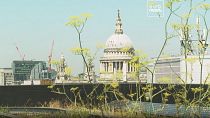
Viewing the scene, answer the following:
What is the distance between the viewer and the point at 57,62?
13.1 meters

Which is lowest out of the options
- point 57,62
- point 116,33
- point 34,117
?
point 34,117

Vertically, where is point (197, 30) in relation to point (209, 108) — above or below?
above

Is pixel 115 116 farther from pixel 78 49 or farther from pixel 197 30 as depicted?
pixel 197 30

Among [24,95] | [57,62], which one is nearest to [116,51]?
[24,95]

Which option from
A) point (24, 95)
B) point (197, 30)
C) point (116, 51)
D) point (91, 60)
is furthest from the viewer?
point (116, 51)

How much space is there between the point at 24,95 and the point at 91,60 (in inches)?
452

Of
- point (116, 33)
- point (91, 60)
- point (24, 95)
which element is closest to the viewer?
point (91, 60)

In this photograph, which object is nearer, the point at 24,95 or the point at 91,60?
the point at 91,60

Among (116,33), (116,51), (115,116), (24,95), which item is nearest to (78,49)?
(115,116)

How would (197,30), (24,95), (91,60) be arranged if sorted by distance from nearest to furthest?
(197,30) → (91,60) → (24,95)

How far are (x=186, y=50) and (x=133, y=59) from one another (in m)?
1.42

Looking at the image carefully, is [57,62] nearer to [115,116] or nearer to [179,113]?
[115,116]

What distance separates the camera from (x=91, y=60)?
12719mm

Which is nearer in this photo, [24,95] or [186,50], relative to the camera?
[186,50]
